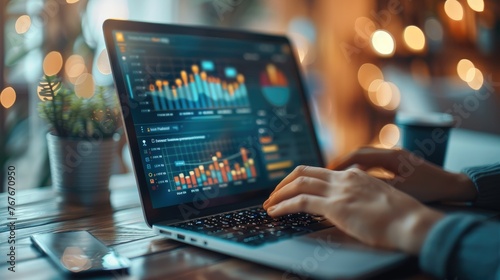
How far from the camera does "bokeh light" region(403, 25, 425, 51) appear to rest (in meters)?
2.40

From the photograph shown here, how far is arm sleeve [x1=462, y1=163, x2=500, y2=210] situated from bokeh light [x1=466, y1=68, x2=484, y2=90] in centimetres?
126

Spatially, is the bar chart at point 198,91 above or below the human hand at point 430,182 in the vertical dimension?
above

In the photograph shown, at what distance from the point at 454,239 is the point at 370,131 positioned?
2228 millimetres

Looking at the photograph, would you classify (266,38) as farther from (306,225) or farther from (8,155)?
(8,155)

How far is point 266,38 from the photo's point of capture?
1.08 m

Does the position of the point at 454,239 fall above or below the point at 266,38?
below

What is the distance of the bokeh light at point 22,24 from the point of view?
1.47m

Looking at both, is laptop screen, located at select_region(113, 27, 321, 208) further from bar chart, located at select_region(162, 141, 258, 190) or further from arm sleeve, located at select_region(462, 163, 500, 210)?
arm sleeve, located at select_region(462, 163, 500, 210)

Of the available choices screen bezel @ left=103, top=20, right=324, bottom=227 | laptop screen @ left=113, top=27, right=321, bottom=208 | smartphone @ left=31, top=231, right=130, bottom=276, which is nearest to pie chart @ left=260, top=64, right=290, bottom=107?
laptop screen @ left=113, top=27, right=321, bottom=208

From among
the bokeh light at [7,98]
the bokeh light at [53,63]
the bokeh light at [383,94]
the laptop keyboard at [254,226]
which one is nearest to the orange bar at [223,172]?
the laptop keyboard at [254,226]

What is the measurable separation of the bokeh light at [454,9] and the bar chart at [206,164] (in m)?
1.58

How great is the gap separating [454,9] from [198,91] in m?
1.65

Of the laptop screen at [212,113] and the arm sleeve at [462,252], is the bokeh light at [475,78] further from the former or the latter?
the arm sleeve at [462,252]

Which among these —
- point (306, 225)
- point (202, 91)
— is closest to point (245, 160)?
point (202, 91)
